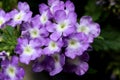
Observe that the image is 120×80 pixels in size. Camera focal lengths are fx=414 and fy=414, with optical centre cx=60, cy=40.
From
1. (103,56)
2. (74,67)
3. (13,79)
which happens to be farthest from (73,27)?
(103,56)

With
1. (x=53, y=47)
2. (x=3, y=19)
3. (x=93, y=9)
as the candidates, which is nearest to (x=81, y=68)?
(x=53, y=47)

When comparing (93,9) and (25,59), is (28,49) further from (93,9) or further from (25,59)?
(93,9)

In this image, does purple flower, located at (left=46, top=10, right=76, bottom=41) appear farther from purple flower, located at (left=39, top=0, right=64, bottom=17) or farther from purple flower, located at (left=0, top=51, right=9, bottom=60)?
purple flower, located at (left=0, top=51, right=9, bottom=60)

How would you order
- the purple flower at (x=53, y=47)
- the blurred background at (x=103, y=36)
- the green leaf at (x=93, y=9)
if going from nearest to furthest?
1. the purple flower at (x=53, y=47)
2. the blurred background at (x=103, y=36)
3. the green leaf at (x=93, y=9)

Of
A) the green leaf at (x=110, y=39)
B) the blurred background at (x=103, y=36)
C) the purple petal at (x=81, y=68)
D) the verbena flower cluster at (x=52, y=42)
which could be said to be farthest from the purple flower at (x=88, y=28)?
the green leaf at (x=110, y=39)

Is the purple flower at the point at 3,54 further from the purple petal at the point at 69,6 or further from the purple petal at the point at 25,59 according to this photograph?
the purple petal at the point at 69,6

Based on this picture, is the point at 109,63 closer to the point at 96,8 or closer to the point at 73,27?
the point at 96,8
